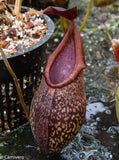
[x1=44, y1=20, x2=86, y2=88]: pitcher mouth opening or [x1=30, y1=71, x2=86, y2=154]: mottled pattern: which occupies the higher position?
[x1=44, y1=20, x2=86, y2=88]: pitcher mouth opening

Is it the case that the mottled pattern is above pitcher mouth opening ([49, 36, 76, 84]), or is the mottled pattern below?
below

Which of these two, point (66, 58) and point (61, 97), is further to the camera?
point (66, 58)

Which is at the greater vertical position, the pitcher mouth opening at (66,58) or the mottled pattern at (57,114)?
the pitcher mouth opening at (66,58)

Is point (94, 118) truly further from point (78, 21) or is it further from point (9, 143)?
point (78, 21)

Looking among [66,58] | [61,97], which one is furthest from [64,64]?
[61,97]

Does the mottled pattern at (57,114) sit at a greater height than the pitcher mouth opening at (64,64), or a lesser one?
lesser

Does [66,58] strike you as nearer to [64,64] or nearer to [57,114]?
[64,64]
